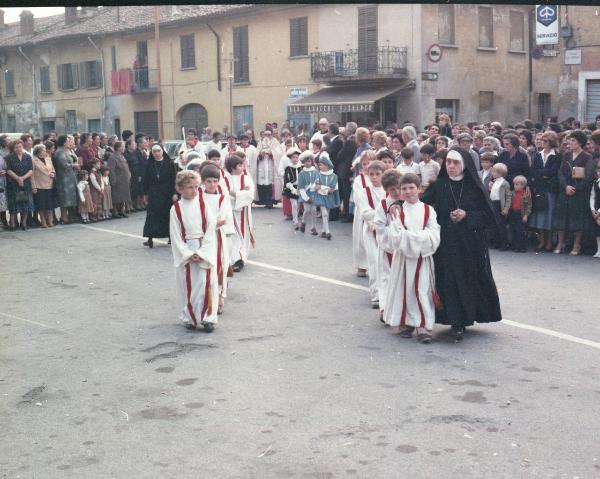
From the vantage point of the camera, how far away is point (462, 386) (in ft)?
19.7

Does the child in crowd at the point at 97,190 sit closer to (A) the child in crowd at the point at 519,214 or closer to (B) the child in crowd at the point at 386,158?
A: (A) the child in crowd at the point at 519,214

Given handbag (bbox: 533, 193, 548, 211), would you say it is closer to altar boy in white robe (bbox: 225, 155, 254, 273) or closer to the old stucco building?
altar boy in white robe (bbox: 225, 155, 254, 273)

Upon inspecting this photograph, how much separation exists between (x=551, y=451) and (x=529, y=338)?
2.81 m

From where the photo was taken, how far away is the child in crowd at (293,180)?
15.8 m

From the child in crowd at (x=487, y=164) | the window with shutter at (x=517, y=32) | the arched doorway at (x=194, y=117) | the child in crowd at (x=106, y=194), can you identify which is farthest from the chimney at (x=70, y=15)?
the child in crowd at (x=487, y=164)

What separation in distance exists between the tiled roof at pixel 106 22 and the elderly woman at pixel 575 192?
22.9 metres

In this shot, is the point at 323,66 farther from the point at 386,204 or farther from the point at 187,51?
the point at 386,204

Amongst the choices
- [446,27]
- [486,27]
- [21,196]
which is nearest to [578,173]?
[21,196]

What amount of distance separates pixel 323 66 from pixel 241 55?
509 cm

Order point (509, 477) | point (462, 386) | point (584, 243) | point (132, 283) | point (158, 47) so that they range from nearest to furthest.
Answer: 1. point (509, 477)
2. point (462, 386)
3. point (132, 283)
4. point (584, 243)
5. point (158, 47)

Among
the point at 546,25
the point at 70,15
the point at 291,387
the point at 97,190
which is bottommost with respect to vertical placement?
the point at 291,387

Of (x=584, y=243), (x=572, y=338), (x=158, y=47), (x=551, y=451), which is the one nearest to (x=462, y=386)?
(x=551, y=451)

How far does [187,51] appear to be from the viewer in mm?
38125

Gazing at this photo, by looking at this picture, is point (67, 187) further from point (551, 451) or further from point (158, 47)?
point (158, 47)
